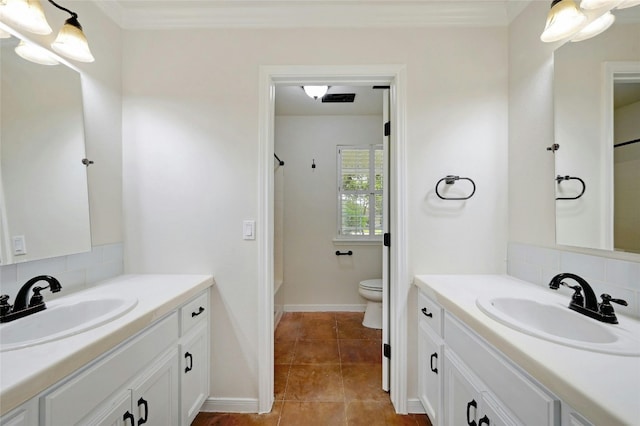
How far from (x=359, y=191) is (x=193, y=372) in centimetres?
259

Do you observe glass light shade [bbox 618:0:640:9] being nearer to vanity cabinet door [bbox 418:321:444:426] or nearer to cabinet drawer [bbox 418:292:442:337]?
cabinet drawer [bbox 418:292:442:337]

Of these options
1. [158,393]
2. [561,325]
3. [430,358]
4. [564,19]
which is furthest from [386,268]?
[564,19]

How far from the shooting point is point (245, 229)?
5.61 feet

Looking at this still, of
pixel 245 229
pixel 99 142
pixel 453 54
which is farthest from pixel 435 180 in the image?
pixel 99 142

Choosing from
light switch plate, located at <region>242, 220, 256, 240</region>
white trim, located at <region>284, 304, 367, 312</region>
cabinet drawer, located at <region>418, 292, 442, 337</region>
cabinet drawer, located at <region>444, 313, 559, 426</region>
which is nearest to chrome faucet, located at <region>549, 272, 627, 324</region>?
cabinet drawer, located at <region>444, 313, 559, 426</region>

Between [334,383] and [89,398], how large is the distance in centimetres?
154

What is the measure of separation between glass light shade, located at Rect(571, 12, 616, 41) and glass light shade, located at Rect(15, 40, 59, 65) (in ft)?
7.91

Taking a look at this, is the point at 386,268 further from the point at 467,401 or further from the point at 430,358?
the point at 467,401

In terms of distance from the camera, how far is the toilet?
2863mm

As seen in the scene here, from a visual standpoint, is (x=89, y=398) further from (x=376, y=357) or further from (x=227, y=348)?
(x=376, y=357)

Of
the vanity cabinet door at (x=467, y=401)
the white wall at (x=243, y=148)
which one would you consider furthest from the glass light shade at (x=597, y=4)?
the vanity cabinet door at (x=467, y=401)

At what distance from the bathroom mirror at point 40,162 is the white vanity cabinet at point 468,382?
6.18 feet

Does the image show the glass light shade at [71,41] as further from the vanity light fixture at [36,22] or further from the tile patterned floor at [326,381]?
the tile patterned floor at [326,381]

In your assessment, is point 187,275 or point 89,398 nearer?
point 89,398
